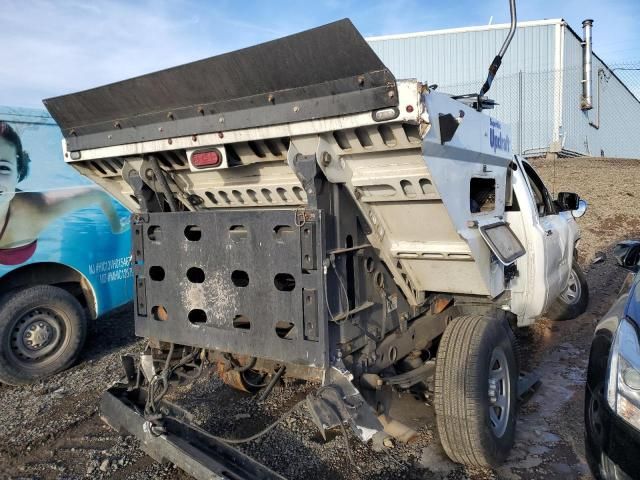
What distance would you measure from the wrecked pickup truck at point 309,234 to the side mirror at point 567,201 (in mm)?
2154

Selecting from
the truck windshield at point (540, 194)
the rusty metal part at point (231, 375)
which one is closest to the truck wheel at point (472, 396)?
the rusty metal part at point (231, 375)

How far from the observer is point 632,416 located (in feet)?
7.61

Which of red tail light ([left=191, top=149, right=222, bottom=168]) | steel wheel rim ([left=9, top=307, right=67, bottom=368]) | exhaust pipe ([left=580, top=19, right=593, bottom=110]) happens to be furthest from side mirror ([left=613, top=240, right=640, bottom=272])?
exhaust pipe ([left=580, top=19, right=593, bottom=110])

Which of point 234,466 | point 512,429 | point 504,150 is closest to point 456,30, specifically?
point 504,150

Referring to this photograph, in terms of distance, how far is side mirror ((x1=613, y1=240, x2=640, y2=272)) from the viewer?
12.1 ft

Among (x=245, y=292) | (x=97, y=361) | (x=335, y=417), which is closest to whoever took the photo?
(x=335, y=417)

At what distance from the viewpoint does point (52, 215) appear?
5.22m

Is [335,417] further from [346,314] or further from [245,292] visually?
[245,292]

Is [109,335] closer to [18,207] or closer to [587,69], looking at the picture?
[18,207]

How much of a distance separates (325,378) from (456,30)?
16.5 meters

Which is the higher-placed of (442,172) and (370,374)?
(442,172)

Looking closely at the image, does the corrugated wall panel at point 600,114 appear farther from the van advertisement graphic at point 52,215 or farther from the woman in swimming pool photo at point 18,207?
the woman in swimming pool photo at point 18,207

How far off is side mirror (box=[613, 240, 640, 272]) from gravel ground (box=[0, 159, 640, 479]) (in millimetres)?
1276

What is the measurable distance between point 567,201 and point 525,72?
12.1 meters
